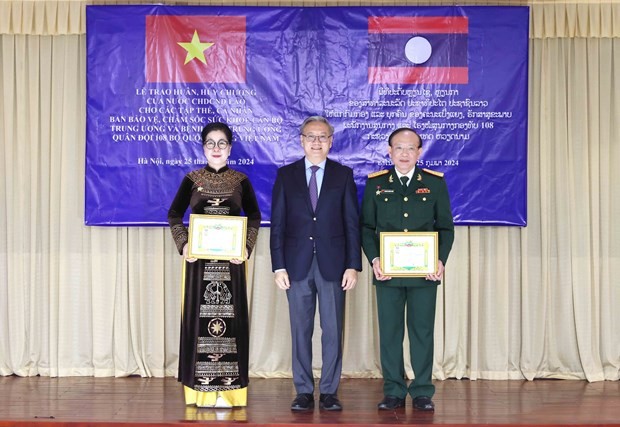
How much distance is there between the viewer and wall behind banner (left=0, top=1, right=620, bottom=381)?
5.51m

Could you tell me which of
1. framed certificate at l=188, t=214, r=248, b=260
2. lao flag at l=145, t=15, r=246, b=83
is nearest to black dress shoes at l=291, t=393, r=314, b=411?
framed certificate at l=188, t=214, r=248, b=260

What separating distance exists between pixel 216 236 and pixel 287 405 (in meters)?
1.07

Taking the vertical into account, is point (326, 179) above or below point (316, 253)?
above

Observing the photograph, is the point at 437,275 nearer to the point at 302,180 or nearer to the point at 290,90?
the point at 302,180

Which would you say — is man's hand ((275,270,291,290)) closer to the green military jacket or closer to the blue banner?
the green military jacket

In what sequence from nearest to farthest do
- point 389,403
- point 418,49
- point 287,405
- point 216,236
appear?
point 216,236
point 389,403
point 287,405
point 418,49

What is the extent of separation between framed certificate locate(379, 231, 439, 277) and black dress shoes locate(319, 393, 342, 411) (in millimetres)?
745

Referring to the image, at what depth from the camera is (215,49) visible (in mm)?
5379

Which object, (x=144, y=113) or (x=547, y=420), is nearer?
(x=547, y=420)

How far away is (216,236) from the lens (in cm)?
432

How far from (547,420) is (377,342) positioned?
1582mm

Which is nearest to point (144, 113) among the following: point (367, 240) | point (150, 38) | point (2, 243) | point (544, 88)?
point (150, 38)

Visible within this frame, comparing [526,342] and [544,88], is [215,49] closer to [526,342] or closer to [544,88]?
[544,88]

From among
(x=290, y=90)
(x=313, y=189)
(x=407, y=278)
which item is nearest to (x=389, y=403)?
(x=407, y=278)
